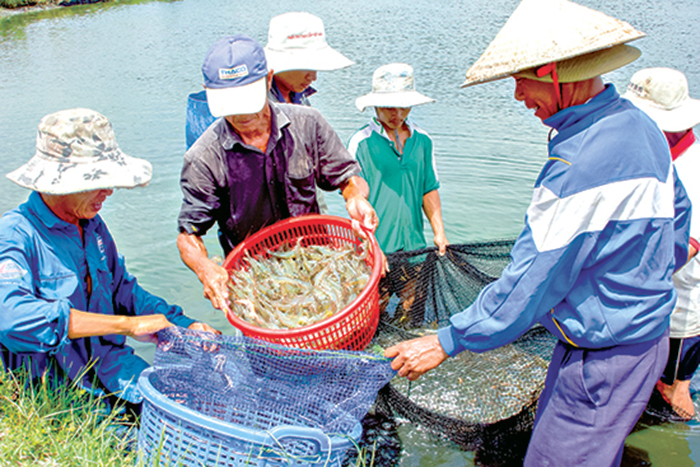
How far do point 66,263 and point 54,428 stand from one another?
878 mm

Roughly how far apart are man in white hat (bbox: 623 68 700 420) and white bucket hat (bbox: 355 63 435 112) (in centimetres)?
153

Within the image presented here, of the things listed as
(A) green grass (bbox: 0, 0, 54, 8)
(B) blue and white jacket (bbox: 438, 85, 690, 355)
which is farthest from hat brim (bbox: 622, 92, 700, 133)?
(A) green grass (bbox: 0, 0, 54, 8)

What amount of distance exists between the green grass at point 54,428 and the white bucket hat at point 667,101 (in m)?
3.48

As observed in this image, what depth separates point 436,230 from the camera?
385cm

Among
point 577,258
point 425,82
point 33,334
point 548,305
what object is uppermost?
point 577,258

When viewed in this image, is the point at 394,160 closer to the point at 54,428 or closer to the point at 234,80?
the point at 234,80

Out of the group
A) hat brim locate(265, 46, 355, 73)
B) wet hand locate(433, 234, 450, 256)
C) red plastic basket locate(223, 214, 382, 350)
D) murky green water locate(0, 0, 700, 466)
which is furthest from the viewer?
murky green water locate(0, 0, 700, 466)

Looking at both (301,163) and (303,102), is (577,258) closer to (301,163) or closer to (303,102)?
(301,163)

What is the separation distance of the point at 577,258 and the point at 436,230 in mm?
2022

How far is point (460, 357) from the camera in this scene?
11.7 ft

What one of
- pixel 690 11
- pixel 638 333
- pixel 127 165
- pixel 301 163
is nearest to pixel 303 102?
pixel 301 163

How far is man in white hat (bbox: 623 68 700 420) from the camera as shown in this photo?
2.88m

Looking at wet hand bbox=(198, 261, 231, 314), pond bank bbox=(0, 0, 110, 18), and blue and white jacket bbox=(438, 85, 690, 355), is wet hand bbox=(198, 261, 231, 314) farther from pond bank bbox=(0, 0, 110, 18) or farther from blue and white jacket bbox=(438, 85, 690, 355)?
pond bank bbox=(0, 0, 110, 18)

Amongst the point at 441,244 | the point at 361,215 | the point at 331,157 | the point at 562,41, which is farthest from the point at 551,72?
the point at 441,244
